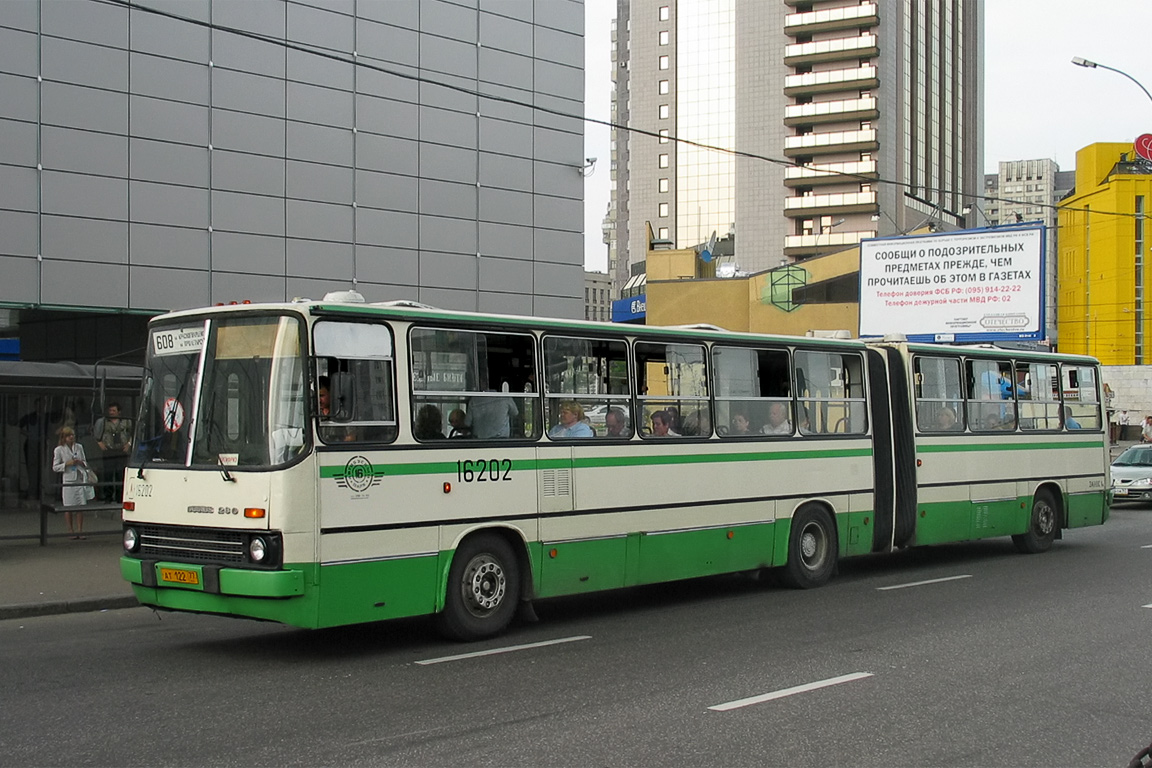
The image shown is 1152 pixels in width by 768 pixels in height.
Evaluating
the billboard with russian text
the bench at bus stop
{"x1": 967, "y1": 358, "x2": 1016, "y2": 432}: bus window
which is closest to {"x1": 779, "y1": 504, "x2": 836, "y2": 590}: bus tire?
{"x1": 967, "y1": 358, "x2": 1016, "y2": 432}: bus window

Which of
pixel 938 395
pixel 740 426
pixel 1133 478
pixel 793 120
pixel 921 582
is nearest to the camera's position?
pixel 740 426

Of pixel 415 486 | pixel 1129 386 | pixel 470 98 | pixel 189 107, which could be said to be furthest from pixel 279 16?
pixel 1129 386

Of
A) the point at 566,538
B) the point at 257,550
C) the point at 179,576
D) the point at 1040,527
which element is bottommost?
the point at 1040,527

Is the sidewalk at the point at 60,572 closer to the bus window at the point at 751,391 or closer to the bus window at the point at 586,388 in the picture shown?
the bus window at the point at 586,388

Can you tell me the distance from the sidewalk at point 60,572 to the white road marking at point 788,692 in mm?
7690

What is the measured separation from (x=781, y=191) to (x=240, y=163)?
80183mm

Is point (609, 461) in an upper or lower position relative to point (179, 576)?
upper

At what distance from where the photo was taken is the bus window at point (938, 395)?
16.1 meters

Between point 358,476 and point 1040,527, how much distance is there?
12242mm

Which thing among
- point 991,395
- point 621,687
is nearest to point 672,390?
point 621,687

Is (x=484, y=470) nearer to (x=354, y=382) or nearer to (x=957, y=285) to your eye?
(x=354, y=382)

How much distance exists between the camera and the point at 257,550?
9195 millimetres

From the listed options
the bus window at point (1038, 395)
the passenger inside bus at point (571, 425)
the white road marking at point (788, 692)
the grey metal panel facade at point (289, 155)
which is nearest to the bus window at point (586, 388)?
the passenger inside bus at point (571, 425)

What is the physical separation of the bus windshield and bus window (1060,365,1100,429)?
44.0 ft
